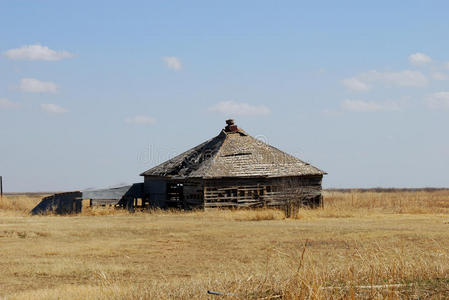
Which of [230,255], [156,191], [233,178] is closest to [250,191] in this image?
[233,178]

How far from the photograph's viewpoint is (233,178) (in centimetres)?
3434

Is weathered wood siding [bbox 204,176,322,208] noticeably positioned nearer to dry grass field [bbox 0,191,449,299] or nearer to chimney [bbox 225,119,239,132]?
dry grass field [bbox 0,191,449,299]

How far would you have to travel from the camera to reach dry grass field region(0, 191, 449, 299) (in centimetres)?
773

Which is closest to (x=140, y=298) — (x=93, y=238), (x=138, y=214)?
(x=93, y=238)

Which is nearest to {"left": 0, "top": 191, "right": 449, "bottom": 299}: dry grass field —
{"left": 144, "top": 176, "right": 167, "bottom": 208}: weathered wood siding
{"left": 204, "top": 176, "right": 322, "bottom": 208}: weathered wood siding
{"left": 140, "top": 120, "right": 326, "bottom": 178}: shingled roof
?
{"left": 204, "top": 176, "right": 322, "bottom": 208}: weathered wood siding

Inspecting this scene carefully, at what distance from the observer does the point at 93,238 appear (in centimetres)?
2228

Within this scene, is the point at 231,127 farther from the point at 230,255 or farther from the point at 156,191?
the point at 230,255

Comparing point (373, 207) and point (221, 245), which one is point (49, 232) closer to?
point (221, 245)

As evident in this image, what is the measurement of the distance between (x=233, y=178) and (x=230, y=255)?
17120mm

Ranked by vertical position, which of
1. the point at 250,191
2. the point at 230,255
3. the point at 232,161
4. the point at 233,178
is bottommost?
the point at 230,255

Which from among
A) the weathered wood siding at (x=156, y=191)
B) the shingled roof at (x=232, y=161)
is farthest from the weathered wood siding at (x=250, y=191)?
the weathered wood siding at (x=156, y=191)

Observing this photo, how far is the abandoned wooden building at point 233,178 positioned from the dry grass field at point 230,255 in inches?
69.9

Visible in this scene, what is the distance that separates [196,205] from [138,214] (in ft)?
10.6

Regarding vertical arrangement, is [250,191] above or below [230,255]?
above
